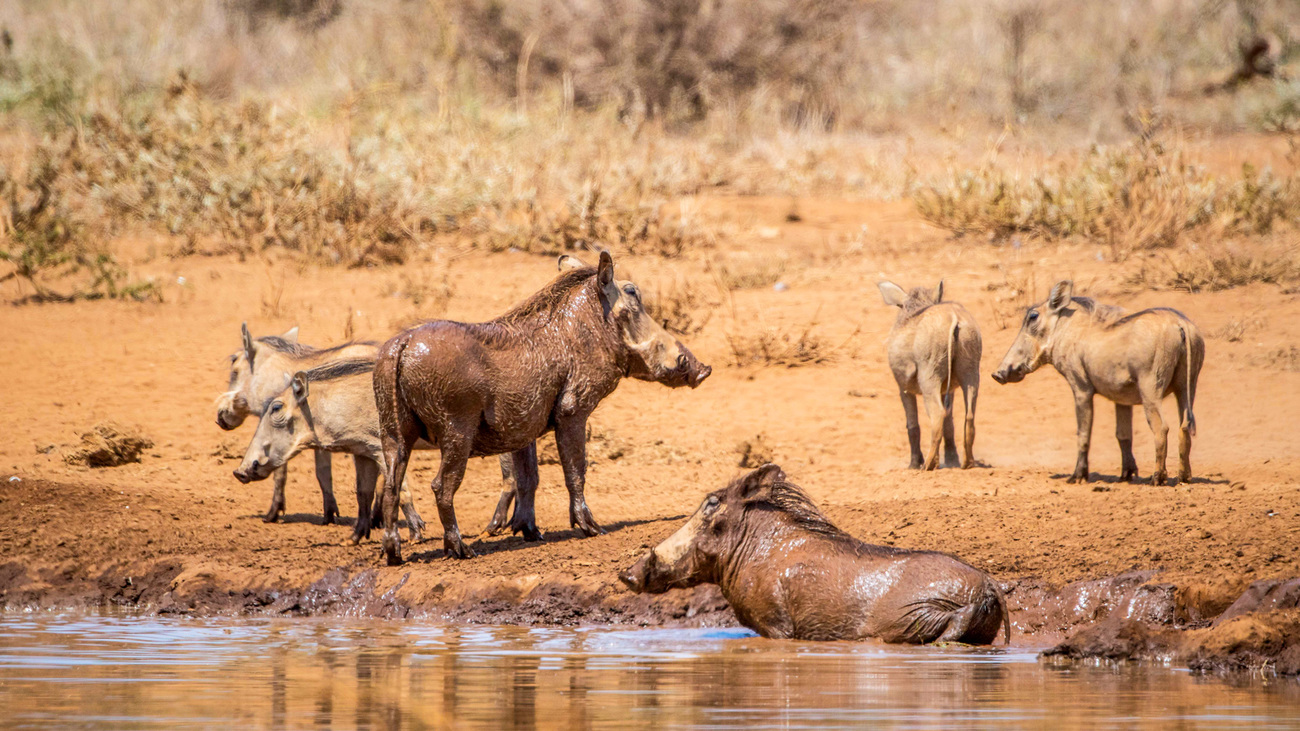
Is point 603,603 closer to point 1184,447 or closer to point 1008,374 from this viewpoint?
point 1184,447

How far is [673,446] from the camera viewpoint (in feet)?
39.3

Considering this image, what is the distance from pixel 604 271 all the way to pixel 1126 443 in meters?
3.73

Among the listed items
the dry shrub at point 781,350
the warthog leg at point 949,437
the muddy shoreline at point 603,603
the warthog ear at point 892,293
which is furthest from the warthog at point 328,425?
the dry shrub at point 781,350

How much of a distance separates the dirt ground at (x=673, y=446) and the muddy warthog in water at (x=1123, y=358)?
16.3 inches

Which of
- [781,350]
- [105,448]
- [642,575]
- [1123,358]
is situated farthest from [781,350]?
[642,575]

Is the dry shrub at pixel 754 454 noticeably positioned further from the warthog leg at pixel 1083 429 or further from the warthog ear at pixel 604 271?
the warthog ear at pixel 604 271

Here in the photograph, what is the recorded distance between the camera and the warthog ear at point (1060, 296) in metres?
10.3

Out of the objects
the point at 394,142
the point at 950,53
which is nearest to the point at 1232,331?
the point at 394,142

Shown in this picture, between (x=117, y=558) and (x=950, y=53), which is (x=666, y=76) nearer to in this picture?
(x=950, y=53)

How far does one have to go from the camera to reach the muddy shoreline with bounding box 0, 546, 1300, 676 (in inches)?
227

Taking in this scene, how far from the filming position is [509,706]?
4.95 metres

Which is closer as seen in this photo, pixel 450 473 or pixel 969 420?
pixel 450 473

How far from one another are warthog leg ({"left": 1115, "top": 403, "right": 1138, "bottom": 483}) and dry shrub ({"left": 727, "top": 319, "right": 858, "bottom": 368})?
3.72m

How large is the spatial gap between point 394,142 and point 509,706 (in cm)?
1484
